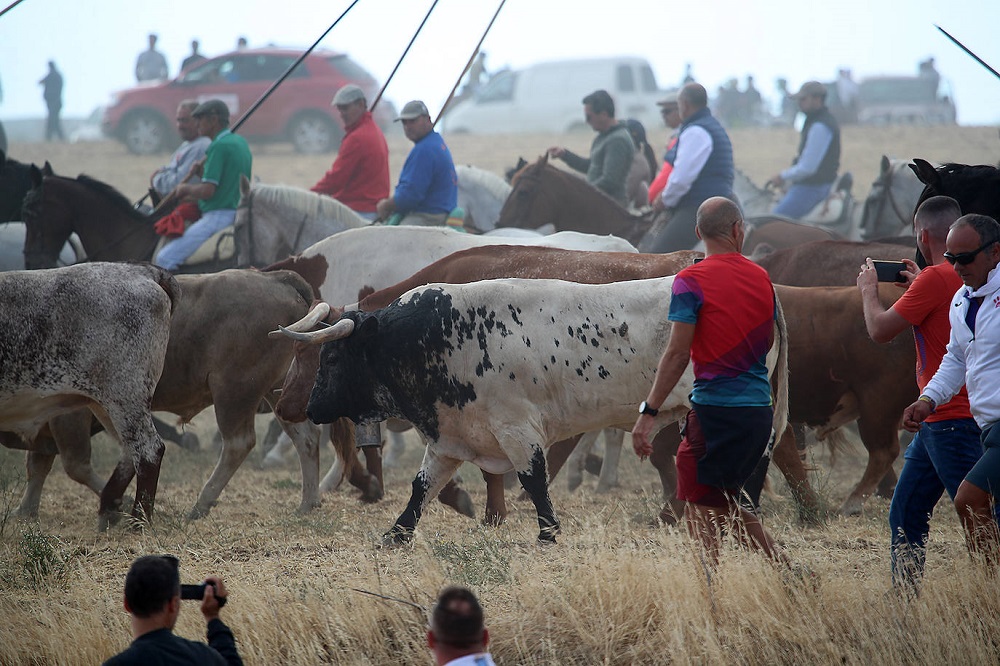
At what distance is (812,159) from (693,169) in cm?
377

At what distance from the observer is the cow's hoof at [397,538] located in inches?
255

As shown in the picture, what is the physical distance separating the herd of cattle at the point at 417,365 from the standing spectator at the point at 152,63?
79.8ft

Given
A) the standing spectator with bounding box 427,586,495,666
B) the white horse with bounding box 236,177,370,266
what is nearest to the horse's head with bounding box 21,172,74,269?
the white horse with bounding box 236,177,370,266

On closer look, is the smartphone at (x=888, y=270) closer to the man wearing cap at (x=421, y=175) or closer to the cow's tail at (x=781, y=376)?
the cow's tail at (x=781, y=376)

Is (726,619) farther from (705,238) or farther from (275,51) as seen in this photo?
(275,51)

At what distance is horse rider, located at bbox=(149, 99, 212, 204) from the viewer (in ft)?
38.5

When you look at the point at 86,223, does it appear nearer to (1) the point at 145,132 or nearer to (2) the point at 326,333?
(2) the point at 326,333

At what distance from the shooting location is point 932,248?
509cm

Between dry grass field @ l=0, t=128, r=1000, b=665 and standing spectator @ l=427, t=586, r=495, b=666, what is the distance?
1.49 m

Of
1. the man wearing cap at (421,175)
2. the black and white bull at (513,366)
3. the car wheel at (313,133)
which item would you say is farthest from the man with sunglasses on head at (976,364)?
the car wheel at (313,133)

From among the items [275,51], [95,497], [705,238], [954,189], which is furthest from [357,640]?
[275,51]

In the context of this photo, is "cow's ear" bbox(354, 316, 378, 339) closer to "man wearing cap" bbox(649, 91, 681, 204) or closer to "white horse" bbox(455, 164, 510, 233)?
"man wearing cap" bbox(649, 91, 681, 204)

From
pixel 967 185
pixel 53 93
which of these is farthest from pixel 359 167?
pixel 53 93

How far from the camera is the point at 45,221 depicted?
11.3m
